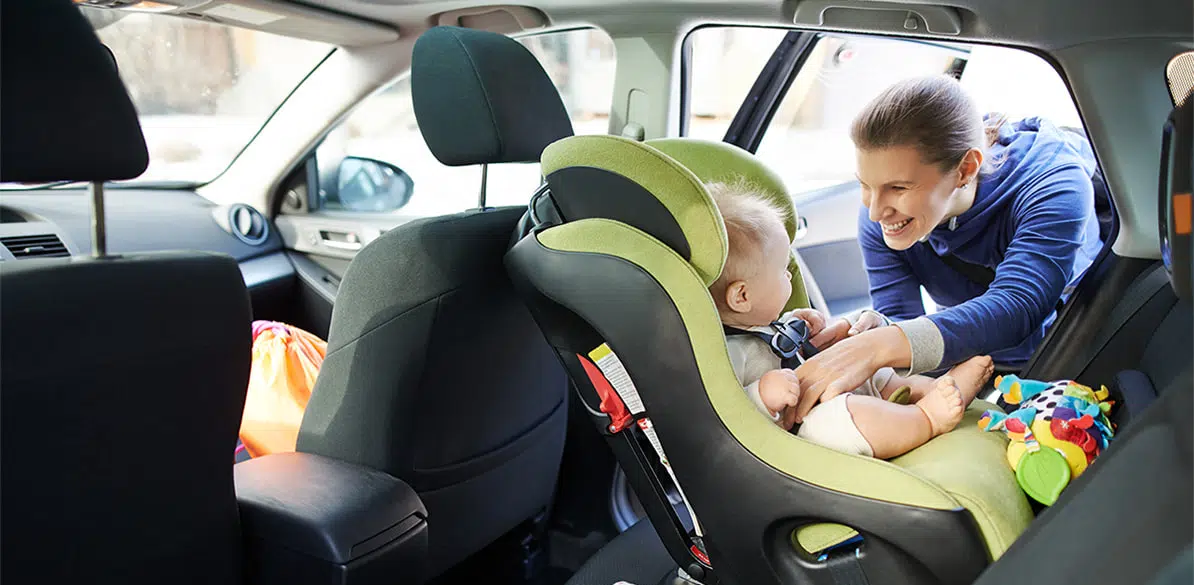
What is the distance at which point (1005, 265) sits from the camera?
73.2 inches

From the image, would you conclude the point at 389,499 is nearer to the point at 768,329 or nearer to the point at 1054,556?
the point at 768,329

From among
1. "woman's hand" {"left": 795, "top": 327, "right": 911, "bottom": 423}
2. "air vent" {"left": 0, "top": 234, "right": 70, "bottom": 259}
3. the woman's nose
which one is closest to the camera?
"woman's hand" {"left": 795, "top": 327, "right": 911, "bottom": 423}

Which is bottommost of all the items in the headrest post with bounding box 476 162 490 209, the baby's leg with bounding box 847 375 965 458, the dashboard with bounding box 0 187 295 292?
the dashboard with bounding box 0 187 295 292

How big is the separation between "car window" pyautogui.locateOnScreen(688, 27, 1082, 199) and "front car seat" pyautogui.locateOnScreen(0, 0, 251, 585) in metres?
1.53

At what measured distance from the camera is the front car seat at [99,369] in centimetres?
114

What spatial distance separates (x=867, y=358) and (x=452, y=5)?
158 cm

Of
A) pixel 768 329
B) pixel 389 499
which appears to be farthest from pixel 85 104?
pixel 768 329

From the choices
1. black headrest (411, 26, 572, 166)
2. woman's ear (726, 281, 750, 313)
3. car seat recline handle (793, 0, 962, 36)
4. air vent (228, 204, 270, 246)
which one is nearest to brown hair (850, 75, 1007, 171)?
car seat recline handle (793, 0, 962, 36)

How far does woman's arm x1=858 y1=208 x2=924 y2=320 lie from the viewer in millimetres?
2285

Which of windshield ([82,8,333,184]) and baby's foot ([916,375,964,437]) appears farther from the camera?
windshield ([82,8,333,184])

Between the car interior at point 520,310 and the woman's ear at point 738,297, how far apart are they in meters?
0.18

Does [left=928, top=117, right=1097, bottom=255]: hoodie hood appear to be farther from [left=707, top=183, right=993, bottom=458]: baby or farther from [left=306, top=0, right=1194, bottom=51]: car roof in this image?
[left=707, top=183, right=993, bottom=458]: baby

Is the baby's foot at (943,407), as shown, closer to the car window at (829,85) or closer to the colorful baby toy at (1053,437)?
the colorful baby toy at (1053,437)

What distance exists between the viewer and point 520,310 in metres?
2.03
